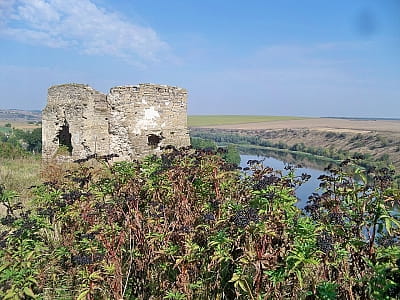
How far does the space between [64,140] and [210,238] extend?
528 inches

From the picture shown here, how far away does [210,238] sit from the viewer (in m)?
3.07

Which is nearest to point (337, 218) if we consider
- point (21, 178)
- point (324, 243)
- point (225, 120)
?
point (324, 243)

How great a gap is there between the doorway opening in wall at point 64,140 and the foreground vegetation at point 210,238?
982cm

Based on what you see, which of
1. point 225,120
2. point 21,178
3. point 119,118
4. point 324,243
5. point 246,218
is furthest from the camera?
point 225,120

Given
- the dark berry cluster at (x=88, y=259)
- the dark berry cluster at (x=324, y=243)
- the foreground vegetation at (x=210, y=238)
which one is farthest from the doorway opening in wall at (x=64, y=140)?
the dark berry cluster at (x=324, y=243)

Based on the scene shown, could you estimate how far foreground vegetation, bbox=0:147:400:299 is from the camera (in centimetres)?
269

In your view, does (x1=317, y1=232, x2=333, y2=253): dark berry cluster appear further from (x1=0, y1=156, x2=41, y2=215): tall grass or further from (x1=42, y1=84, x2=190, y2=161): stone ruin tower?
(x1=42, y1=84, x2=190, y2=161): stone ruin tower

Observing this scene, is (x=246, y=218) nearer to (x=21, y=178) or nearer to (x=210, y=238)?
(x=210, y=238)

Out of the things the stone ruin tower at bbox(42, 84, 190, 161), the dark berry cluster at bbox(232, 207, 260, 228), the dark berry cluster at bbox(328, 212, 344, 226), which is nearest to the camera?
the dark berry cluster at bbox(232, 207, 260, 228)

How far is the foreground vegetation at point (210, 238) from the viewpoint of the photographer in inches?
106

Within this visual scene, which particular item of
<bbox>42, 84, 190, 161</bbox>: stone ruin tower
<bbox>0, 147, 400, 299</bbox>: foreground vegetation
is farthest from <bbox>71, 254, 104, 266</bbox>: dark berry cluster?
<bbox>42, 84, 190, 161</bbox>: stone ruin tower

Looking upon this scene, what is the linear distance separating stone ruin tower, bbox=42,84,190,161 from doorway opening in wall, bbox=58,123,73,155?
42 mm

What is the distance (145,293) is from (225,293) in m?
0.88

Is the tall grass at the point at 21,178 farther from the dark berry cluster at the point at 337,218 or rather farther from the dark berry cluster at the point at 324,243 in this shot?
the dark berry cluster at the point at 324,243
